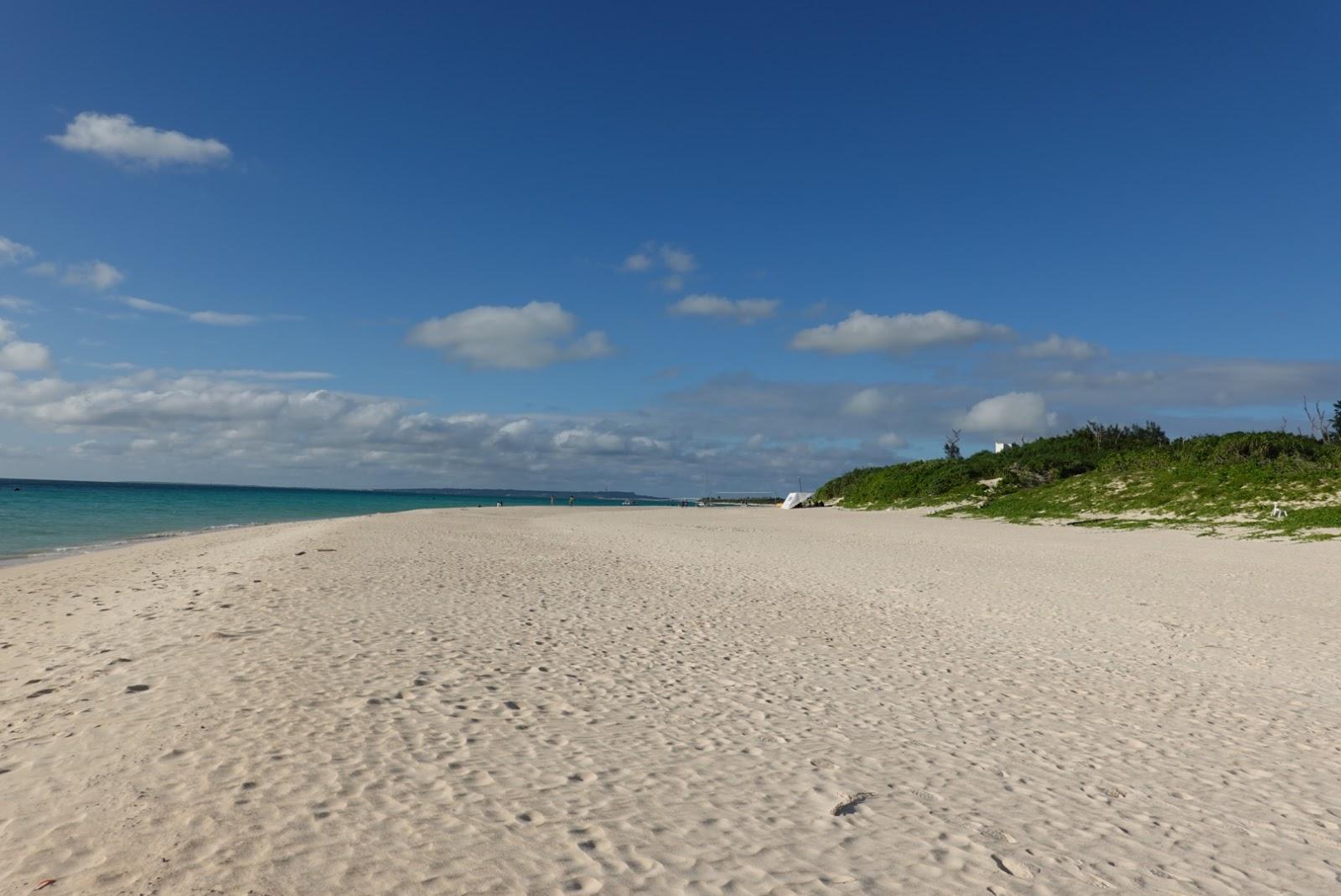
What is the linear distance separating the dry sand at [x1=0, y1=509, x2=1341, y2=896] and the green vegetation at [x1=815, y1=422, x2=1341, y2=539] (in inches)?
821

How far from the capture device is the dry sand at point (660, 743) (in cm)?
467

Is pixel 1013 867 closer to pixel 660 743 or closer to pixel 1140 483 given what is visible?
pixel 660 743


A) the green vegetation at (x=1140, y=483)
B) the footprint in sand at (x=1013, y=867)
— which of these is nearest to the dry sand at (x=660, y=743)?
the footprint in sand at (x=1013, y=867)

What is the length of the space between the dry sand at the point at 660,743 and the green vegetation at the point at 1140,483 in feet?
68.4

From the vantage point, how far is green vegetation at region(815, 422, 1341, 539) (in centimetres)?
3241

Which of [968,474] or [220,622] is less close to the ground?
[968,474]

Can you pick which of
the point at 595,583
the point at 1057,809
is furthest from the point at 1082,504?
the point at 1057,809

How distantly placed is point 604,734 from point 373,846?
2.52 metres

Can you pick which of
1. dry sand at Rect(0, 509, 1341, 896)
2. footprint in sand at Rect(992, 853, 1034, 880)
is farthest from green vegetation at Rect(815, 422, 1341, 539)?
footprint in sand at Rect(992, 853, 1034, 880)

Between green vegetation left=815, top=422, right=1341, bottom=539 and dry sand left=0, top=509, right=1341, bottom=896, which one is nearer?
dry sand left=0, top=509, right=1341, bottom=896

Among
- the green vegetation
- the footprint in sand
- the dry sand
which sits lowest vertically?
the footprint in sand

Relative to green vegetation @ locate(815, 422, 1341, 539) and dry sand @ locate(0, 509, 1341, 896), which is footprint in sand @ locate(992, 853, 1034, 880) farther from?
green vegetation @ locate(815, 422, 1341, 539)

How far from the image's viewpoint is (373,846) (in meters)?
4.70

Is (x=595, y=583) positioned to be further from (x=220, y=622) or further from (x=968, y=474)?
(x=968, y=474)
